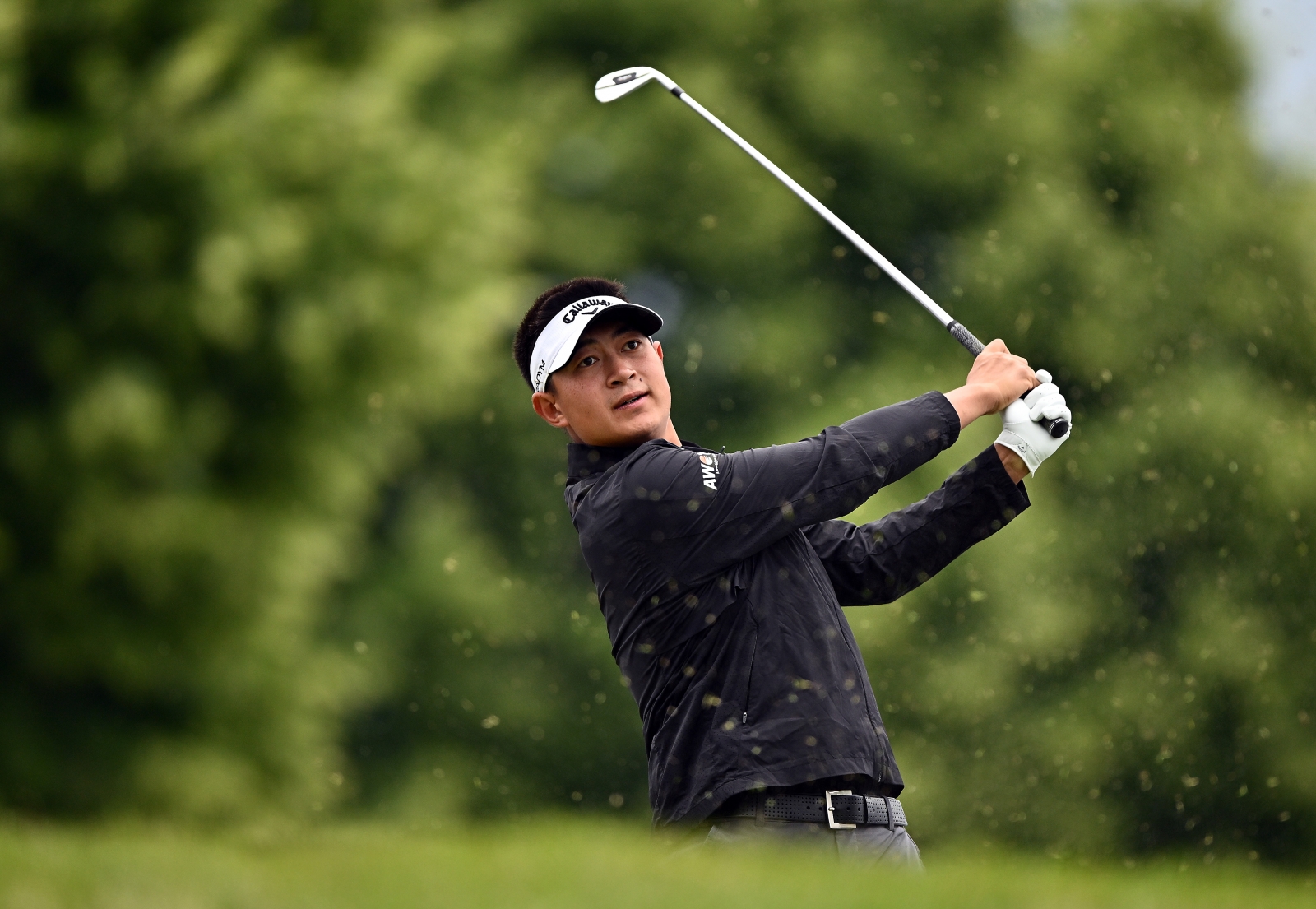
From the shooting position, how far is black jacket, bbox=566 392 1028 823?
3.35m

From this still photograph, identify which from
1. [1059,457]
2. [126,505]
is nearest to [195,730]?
[126,505]

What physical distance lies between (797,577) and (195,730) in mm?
7735

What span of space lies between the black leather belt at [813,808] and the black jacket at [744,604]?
53 millimetres

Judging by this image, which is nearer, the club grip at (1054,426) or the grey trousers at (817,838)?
the grey trousers at (817,838)

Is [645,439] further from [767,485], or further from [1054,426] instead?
[1054,426]

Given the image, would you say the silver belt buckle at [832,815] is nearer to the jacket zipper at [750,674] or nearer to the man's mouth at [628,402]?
the jacket zipper at [750,674]

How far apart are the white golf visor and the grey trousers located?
118 cm

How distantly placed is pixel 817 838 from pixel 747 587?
56 centimetres

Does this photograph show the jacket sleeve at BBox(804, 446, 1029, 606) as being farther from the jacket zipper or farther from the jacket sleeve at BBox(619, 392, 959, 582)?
the jacket zipper

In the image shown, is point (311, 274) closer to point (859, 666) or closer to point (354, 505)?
point (354, 505)

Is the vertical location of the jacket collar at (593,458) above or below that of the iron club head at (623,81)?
below

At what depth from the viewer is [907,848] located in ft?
11.2

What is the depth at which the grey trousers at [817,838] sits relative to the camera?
3279 millimetres

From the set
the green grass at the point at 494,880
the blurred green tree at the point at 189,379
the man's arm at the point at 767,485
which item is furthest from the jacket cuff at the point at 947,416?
the blurred green tree at the point at 189,379
